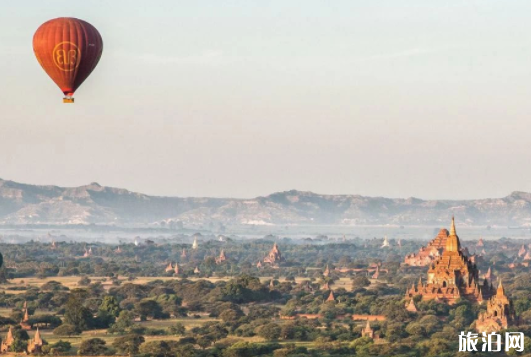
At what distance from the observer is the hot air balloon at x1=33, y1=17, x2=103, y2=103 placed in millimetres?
90000

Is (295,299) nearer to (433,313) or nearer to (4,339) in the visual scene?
(433,313)

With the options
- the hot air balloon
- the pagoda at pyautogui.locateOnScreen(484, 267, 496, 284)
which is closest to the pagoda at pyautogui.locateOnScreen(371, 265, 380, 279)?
the pagoda at pyautogui.locateOnScreen(484, 267, 496, 284)

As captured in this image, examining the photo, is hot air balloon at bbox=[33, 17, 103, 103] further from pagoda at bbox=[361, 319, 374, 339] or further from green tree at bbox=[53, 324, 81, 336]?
pagoda at bbox=[361, 319, 374, 339]

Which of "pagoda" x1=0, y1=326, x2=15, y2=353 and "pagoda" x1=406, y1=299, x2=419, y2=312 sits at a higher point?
"pagoda" x1=406, y1=299, x2=419, y2=312

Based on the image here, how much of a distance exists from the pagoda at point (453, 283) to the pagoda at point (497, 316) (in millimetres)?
12890

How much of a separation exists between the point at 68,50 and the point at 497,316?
34.5 m

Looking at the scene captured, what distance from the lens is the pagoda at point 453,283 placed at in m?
119

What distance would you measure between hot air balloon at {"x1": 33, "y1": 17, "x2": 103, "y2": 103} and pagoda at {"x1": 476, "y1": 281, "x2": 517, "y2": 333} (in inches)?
1257

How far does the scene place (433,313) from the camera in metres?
112

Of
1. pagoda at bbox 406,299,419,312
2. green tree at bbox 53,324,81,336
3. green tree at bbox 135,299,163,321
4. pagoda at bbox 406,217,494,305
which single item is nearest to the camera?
green tree at bbox 53,324,81,336

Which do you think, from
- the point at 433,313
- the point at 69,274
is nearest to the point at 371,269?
the point at 69,274

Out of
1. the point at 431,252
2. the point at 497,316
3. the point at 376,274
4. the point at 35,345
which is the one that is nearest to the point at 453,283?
the point at 497,316

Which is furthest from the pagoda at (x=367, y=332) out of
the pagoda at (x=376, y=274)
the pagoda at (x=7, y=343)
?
the pagoda at (x=376, y=274)

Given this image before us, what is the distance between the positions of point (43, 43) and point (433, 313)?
37438 mm
